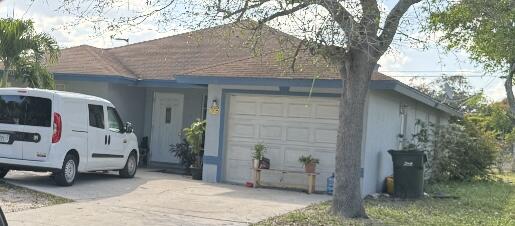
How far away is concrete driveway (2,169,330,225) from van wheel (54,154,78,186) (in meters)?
0.15

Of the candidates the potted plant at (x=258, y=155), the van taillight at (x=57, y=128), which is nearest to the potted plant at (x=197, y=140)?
the potted plant at (x=258, y=155)

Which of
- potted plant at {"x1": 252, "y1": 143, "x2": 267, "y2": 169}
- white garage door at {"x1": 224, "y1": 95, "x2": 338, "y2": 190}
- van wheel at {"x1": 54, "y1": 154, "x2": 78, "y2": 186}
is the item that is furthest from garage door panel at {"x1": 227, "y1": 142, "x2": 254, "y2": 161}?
van wheel at {"x1": 54, "y1": 154, "x2": 78, "y2": 186}

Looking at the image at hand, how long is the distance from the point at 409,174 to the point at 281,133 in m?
2.93

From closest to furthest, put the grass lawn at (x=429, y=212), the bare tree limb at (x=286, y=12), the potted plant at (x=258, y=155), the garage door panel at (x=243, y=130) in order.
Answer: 1. the bare tree limb at (x=286, y=12)
2. the grass lawn at (x=429, y=212)
3. the potted plant at (x=258, y=155)
4. the garage door panel at (x=243, y=130)

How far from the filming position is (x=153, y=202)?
1132 cm

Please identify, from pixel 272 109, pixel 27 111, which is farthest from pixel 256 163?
pixel 27 111

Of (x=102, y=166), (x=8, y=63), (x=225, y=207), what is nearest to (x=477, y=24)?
(x=225, y=207)

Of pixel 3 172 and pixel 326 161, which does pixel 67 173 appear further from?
pixel 326 161

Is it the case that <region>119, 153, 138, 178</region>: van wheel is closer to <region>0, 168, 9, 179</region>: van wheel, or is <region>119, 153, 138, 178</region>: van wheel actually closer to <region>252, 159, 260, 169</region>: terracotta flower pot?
<region>0, 168, 9, 179</region>: van wheel

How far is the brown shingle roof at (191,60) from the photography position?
45.4ft

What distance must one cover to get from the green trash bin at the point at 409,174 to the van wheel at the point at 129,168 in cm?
588

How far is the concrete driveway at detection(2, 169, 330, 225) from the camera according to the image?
9.48 meters

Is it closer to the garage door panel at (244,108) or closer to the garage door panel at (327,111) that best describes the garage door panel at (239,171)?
the garage door panel at (244,108)

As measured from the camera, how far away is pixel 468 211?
1286cm
